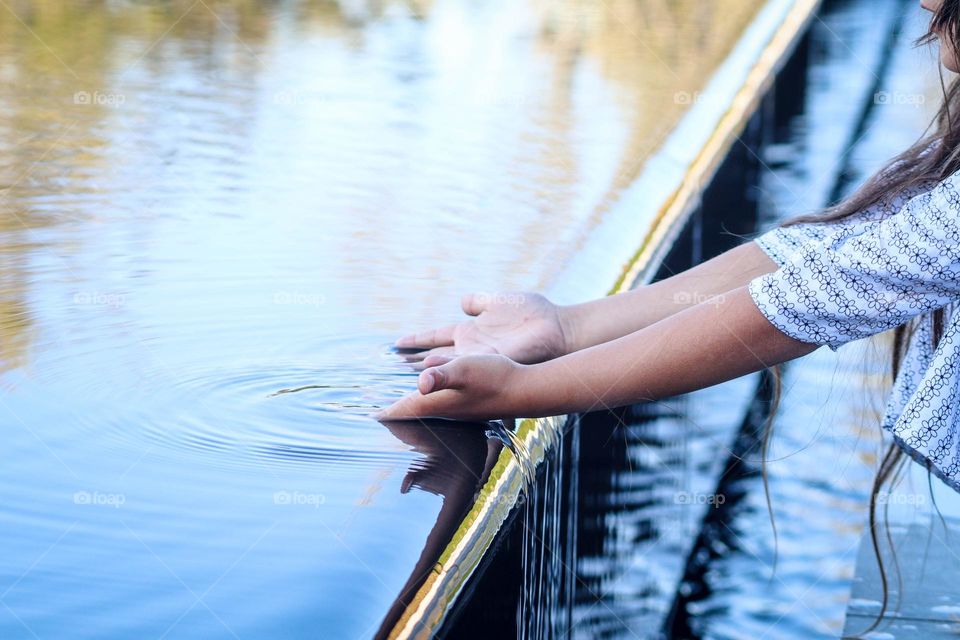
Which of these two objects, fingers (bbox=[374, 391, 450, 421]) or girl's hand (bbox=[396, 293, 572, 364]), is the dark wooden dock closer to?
girl's hand (bbox=[396, 293, 572, 364])

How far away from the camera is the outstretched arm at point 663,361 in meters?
1.38

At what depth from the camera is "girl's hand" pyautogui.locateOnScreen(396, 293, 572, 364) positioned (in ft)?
5.06

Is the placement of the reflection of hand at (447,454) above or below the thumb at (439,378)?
below

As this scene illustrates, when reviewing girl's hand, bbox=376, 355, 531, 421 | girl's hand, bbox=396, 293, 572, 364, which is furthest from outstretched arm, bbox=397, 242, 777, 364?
girl's hand, bbox=376, 355, 531, 421

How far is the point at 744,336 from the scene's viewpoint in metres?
1.43

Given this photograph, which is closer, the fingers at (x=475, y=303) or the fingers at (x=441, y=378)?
the fingers at (x=441, y=378)

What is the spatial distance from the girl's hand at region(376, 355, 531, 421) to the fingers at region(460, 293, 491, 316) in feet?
0.94

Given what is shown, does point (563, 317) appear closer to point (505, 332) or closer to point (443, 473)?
point (505, 332)

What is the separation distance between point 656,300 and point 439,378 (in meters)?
0.62

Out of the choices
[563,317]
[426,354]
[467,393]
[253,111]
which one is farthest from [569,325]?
[253,111]

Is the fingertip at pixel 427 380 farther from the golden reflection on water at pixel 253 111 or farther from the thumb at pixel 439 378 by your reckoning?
the golden reflection on water at pixel 253 111

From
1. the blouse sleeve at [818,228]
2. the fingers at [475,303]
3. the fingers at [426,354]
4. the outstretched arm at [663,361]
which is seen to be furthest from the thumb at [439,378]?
the blouse sleeve at [818,228]

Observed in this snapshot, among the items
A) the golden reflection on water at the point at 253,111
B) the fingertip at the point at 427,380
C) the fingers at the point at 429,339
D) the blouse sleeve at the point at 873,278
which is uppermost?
the golden reflection on water at the point at 253,111

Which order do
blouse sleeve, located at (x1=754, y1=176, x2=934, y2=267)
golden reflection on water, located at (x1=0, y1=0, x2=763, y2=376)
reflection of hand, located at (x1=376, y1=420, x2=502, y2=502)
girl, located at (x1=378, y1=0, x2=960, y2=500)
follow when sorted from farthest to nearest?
1. golden reflection on water, located at (x1=0, y1=0, x2=763, y2=376)
2. blouse sleeve, located at (x1=754, y1=176, x2=934, y2=267)
3. girl, located at (x1=378, y1=0, x2=960, y2=500)
4. reflection of hand, located at (x1=376, y1=420, x2=502, y2=502)
